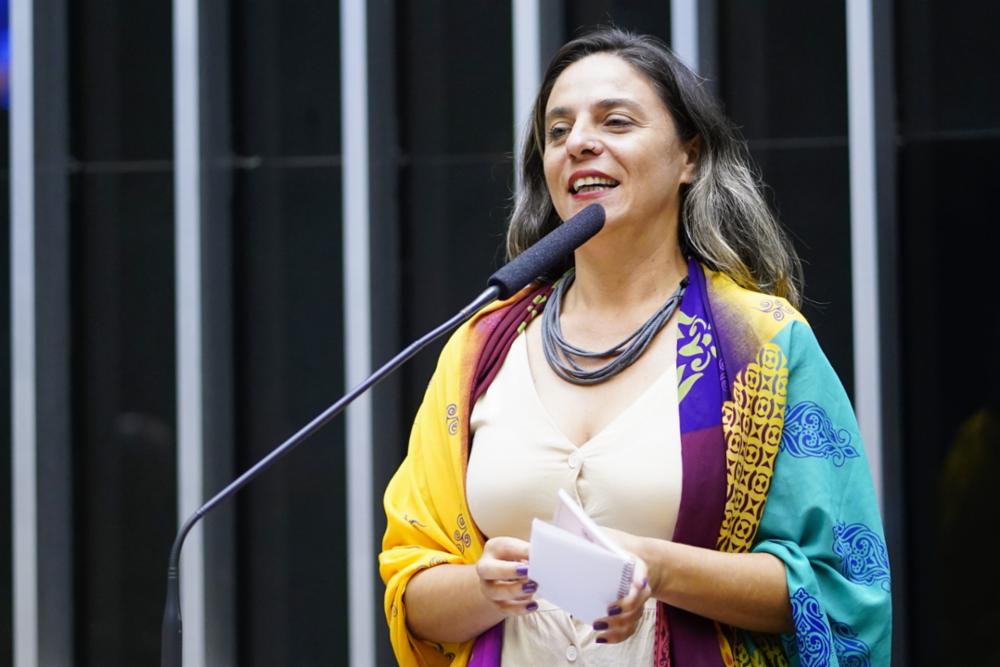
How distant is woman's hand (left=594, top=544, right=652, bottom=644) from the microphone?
1.16 ft

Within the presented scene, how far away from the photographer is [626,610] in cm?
153

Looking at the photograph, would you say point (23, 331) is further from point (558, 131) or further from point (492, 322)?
point (558, 131)

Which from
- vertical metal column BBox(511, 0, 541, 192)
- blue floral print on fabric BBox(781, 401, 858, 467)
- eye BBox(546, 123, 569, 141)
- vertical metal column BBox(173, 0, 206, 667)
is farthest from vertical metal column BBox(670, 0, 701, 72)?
blue floral print on fabric BBox(781, 401, 858, 467)

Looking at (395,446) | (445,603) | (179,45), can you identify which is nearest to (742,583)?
(445,603)

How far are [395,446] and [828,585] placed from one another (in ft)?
11.3

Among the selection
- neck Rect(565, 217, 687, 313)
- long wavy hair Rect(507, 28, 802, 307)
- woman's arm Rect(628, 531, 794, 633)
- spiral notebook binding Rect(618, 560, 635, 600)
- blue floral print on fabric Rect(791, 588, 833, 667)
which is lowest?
blue floral print on fabric Rect(791, 588, 833, 667)

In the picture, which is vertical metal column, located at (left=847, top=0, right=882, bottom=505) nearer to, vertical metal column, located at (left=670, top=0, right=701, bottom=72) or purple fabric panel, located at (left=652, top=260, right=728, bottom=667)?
vertical metal column, located at (left=670, top=0, right=701, bottom=72)

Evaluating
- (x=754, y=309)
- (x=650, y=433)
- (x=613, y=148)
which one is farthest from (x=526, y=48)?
(x=650, y=433)

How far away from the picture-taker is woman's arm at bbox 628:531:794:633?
166cm

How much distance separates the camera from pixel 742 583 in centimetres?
172

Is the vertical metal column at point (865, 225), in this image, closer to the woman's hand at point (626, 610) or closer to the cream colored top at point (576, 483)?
the cream colored top at point (576, 483)

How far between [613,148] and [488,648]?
714 mm

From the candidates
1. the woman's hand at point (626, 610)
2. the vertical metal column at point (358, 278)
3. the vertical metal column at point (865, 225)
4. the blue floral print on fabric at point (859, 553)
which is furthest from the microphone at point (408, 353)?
the vertical metal column at point (358, 278)

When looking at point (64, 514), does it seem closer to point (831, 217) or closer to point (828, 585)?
point (831, 217)
